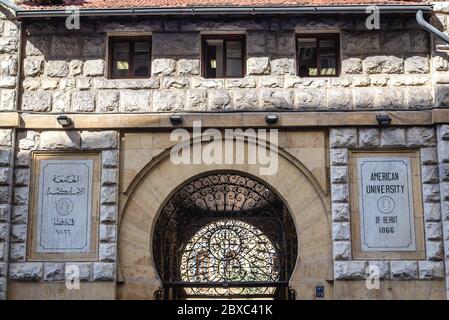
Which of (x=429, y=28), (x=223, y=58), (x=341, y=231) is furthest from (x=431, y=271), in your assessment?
(x=223, y=58)

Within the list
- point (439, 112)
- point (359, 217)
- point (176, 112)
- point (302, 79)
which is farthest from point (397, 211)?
point (176, 112)

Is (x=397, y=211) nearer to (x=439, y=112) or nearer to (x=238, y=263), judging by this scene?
(x=439, y=112)

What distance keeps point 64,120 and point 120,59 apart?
1.84 meters

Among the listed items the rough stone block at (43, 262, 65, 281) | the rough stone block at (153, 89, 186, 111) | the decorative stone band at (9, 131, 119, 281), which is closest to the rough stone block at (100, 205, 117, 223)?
the decorative stone band at (9, 131, 119, 281)

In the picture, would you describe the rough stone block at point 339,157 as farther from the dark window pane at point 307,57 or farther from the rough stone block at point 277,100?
the dark window pane at point 307,57

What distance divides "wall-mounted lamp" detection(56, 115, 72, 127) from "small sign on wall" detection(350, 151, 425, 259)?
5.81 meters

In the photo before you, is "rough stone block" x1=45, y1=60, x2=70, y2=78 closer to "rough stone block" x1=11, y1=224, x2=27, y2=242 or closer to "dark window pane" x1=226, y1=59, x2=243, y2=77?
"rough stone block" x1=11, y1=224, x2=27, y2=242

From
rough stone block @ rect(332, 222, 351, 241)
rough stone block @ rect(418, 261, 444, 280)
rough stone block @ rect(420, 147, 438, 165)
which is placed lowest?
rough stone block @ rect(418, 261, 444, 280)

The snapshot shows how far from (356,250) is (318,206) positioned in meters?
1.15

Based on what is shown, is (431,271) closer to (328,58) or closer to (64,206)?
(328,58)

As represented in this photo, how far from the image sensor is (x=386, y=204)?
15.4 metres

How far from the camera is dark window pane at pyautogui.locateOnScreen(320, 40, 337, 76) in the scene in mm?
16250

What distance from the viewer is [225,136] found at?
15.9 meters
